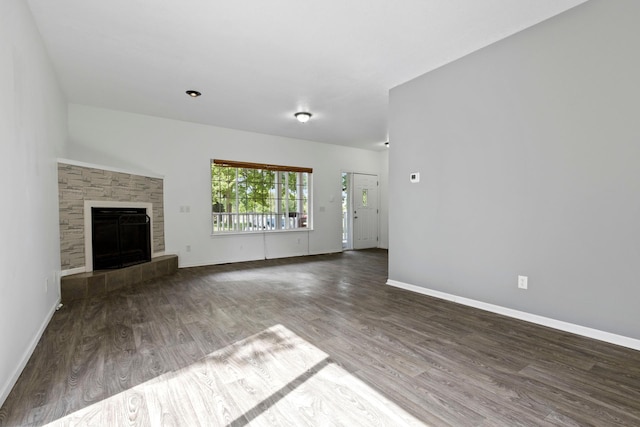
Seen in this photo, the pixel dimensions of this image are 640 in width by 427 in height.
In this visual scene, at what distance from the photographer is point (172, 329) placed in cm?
272

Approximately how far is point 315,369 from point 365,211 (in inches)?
255

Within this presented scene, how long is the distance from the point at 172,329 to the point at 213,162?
386 cm

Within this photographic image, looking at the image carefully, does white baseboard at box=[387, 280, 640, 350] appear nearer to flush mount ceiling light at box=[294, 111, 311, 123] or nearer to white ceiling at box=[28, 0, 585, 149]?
white ceiling at box=[28, 0, 585, 149]

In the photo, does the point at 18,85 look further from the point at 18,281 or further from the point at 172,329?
the point at 172,329

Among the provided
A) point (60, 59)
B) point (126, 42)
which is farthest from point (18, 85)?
point (60, 59)

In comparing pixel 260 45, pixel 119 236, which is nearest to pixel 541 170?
pixel 260 45

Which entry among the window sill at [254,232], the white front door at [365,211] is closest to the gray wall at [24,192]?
the window sill at [254,232]

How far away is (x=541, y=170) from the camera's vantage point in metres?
2.77

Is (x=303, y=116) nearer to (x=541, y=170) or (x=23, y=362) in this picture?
(x=541, y=170)

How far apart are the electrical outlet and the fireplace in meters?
4.80

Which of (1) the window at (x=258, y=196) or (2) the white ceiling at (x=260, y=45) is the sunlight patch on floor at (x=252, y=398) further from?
(1) the window at (x=258, y=196)

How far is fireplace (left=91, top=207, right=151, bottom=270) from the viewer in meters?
4.14

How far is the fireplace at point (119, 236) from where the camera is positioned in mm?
4141

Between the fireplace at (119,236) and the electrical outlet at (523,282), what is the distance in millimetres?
4798
